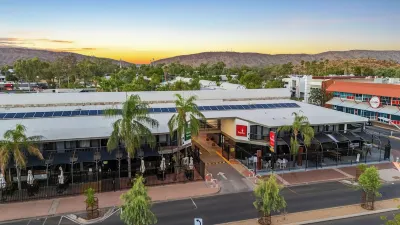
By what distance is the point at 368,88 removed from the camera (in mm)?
65062

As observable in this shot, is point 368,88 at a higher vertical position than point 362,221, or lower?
higher

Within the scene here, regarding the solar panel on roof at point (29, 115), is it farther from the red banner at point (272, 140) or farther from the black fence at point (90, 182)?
the red banner at point (272, 140)

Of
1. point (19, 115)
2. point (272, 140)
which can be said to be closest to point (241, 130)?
point (272, 140)

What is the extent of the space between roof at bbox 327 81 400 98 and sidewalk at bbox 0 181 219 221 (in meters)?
47.2

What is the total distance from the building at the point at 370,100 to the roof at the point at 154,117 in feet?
77.4

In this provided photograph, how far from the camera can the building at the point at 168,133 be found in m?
29.9

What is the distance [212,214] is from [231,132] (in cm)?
1647

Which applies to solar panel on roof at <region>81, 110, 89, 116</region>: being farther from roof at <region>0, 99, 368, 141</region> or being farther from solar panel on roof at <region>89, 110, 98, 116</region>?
roof at <region>0, 99, 368, 141</region>

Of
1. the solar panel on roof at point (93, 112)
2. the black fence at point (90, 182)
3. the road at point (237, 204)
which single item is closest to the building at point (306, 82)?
the road at point (237, 204)

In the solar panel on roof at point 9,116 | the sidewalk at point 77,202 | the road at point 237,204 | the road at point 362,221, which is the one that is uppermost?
the solar panel on roof at point 9,116

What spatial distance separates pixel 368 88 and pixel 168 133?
1958 inches

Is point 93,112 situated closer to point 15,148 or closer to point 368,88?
point 15,148

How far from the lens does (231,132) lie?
127 ft

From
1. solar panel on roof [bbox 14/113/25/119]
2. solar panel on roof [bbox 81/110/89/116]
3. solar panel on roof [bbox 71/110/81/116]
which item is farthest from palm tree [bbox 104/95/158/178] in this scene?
solar panel on roof [bbox 14/113/25/119]
